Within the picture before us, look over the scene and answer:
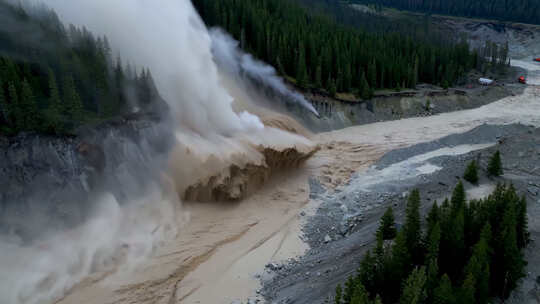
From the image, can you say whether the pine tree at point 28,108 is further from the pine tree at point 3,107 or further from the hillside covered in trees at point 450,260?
the hillside covered in trees at point 450,260

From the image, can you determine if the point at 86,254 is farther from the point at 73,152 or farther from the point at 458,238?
the point at 458,238

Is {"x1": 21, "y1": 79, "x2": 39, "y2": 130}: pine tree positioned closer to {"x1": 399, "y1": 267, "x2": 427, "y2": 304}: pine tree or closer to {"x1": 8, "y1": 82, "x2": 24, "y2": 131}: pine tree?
{"x1": 8, "y1": 82, "x2": 24, "y2": 131}: pine tree

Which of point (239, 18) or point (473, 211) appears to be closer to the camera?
point (473, 211)

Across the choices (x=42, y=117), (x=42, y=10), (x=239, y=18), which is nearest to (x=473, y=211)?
(x=42, y=117)

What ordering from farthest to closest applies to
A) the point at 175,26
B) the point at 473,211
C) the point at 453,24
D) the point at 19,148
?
the point at 453,24, the point at 175,26, the point at 19,148, the point at 473,211

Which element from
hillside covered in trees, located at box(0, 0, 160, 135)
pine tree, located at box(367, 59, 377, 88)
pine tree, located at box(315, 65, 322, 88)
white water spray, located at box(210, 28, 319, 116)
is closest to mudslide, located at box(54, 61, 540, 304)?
hillside covered in trees, located at box(0, 0, 160, 135)

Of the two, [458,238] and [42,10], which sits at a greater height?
[42,10]

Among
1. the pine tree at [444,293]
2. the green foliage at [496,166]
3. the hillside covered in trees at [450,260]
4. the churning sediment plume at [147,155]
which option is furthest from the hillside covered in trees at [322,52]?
the pine tree at [444,293]
